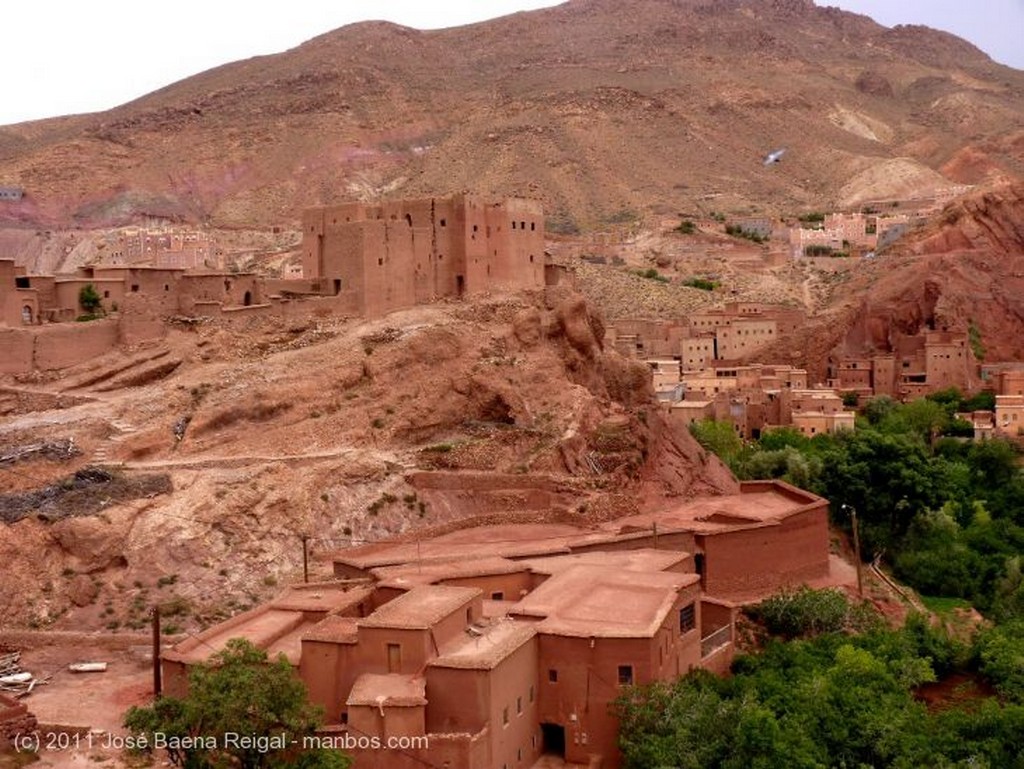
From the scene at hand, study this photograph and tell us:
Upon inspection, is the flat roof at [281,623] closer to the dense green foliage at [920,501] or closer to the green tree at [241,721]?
the green tree at [241,721]

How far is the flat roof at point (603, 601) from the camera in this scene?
1739 centimetres

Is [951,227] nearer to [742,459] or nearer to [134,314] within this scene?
[742,459]

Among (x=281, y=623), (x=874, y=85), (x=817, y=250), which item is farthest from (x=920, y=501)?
(x=874, y=85)

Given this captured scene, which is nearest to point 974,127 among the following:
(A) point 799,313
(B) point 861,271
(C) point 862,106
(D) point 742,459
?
(C) point 862,106

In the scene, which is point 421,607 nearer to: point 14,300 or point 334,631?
point 334,631

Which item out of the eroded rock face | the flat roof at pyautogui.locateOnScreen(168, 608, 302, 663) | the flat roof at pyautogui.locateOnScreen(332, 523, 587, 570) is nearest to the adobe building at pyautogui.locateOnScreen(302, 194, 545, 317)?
the flat roof at pyautogui.locateOnScreen(332, 523, 587, 570)

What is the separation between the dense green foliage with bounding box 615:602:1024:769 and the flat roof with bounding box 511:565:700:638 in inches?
39.9

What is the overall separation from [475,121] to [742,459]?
62433 millimetres

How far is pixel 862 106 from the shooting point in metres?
121

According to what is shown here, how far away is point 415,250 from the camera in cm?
2944

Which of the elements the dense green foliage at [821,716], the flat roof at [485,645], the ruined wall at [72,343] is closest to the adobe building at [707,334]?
the ruined wall at [72,343]

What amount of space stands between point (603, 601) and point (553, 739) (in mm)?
2270

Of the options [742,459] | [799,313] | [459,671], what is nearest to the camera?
[459,671]

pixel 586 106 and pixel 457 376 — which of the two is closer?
pixel 457 376
